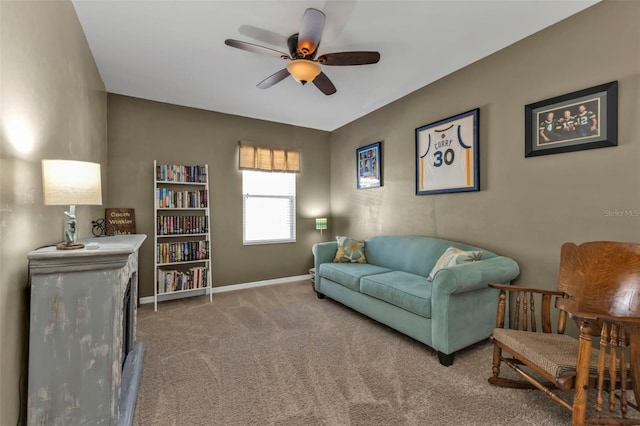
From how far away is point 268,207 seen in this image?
15.8 feet

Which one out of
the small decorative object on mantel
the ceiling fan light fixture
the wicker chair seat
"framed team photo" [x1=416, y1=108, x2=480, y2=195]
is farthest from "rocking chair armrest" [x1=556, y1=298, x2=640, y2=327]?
the small decorative object on mantel

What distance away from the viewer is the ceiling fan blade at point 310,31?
190 cm

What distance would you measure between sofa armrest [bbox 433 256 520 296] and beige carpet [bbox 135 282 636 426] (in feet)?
2.01

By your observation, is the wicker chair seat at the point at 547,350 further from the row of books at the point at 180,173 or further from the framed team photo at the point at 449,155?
the row of books at the point at 180,173

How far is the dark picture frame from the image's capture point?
13.9 ft

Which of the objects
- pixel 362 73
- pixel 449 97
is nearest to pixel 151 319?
pixel 362 73

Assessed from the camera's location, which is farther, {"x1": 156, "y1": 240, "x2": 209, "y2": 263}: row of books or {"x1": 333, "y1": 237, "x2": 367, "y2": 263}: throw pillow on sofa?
{"x1": 333, "y1": 237, "x2": 367, "y2": 263}: throw pillow on sofa

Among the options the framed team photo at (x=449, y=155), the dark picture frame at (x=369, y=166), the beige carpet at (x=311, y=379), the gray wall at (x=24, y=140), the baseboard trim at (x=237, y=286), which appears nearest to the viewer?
the gray wall at (x=24, y=140)

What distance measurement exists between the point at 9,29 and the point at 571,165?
351 centimetres

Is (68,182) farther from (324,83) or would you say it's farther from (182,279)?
(182,279)

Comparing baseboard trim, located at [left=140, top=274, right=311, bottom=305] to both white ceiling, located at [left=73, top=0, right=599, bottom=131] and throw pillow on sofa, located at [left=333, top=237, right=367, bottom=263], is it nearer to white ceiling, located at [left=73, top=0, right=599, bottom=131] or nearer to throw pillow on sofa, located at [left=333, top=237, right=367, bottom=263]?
throw pillow on sofa, located at [left=333, top=237, right=367, bottom=263]

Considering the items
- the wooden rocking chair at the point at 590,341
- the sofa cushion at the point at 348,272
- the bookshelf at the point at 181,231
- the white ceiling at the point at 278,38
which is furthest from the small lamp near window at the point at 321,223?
the wooden rocking chair at the point at 590,341

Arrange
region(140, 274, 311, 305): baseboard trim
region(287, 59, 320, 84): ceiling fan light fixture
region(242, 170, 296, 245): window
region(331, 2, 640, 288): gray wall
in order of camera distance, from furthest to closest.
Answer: region(242, 170, 296, 245): window < region(140, 274, 311, 305): baseboard trim < region(287, 59, 320, 84): ceiling fan light fixture < region(331, 2, 640, 288): gray wall

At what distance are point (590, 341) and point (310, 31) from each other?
2.46 m
